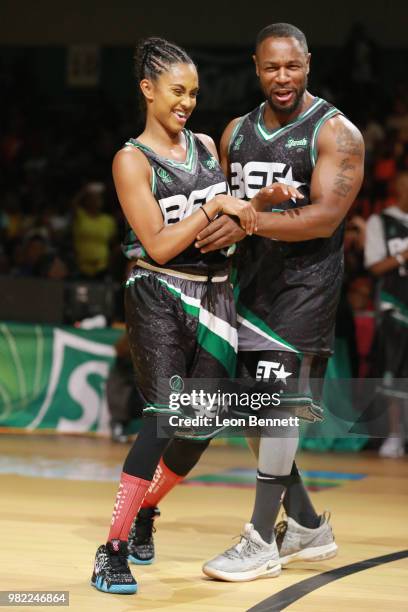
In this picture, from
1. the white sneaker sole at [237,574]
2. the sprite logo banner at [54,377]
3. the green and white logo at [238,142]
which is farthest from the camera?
the sprite logo banner at [54,377]

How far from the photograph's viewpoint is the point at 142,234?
13.0ft

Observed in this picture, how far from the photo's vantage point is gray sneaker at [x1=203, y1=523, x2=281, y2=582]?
411 cm

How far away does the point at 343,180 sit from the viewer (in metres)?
4.20

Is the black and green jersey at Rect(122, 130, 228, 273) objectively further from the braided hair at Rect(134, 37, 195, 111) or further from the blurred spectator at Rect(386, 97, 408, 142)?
the blurred spectator at Rect(386, 97, 408, 142)

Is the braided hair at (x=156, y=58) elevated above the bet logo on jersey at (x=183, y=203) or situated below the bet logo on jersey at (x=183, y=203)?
above

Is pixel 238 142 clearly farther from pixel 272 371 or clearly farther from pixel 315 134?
pixel 272 371

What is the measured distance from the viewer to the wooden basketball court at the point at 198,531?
3871 mm

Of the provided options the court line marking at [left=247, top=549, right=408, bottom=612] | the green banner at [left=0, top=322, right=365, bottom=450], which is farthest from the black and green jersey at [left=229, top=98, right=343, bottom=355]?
the green banner at [left=0, top=322, right=365, bottom=450]

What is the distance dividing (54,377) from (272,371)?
15.2ft

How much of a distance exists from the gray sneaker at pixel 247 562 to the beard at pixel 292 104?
1.53 metres

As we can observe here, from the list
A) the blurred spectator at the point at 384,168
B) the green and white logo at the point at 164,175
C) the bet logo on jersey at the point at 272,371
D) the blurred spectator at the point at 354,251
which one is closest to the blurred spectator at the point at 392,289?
the blurred spectator at the point at 354,251

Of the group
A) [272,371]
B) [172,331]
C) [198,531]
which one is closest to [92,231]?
[198,531]

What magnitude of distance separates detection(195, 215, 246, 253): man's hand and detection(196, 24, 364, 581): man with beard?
117 mm

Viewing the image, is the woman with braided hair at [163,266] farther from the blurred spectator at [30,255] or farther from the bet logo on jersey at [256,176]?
the blurred spectator at [30,255]
